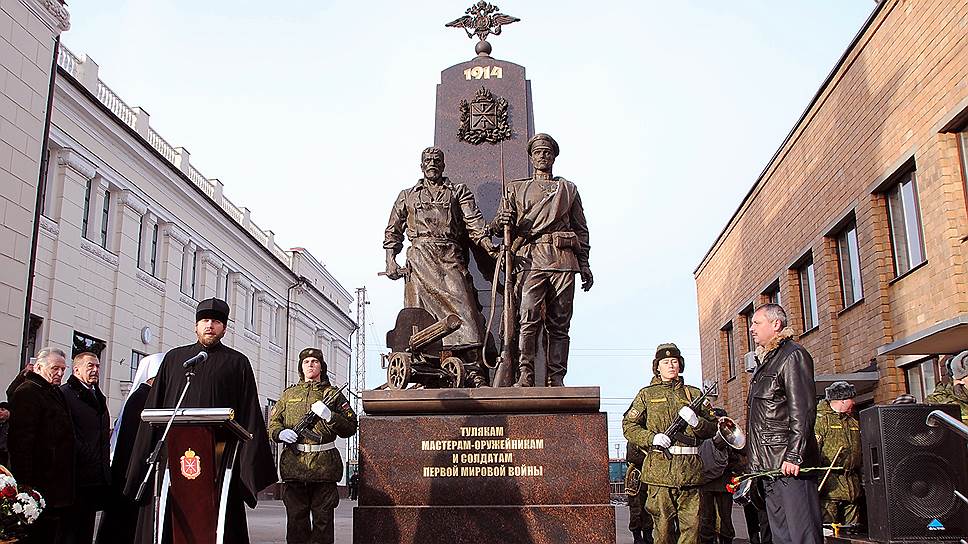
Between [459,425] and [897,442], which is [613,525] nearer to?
[459,425]

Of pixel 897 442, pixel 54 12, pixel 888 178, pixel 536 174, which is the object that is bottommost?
pixel 897 442

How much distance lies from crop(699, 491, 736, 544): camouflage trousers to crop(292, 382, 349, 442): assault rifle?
382cm

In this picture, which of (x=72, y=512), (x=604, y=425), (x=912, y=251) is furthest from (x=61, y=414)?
(x=912, y=251)

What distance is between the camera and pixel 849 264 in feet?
55.1

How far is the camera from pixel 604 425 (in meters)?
7.72

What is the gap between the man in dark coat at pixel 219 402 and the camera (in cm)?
531

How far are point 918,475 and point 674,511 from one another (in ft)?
6.60

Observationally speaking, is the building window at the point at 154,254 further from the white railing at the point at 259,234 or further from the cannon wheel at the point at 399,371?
the cannon wheel at the point at 399,371

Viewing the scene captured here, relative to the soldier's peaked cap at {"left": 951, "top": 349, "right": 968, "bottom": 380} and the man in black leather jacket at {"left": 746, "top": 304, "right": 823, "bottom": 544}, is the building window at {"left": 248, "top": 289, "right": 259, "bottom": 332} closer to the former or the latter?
the soldier's peaked cap at {"left": 951, "top": 349, "right": 968, "bottom": 380}

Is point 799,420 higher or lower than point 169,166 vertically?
lower

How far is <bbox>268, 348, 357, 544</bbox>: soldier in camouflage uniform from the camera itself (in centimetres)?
791

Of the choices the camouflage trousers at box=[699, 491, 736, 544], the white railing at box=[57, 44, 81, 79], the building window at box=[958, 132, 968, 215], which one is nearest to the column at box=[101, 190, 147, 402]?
the white railing at box=[57, 44, 81, 79]

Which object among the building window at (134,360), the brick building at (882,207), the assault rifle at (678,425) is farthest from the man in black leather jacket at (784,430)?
the building window at (134,360)

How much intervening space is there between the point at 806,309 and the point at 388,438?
14.6m
